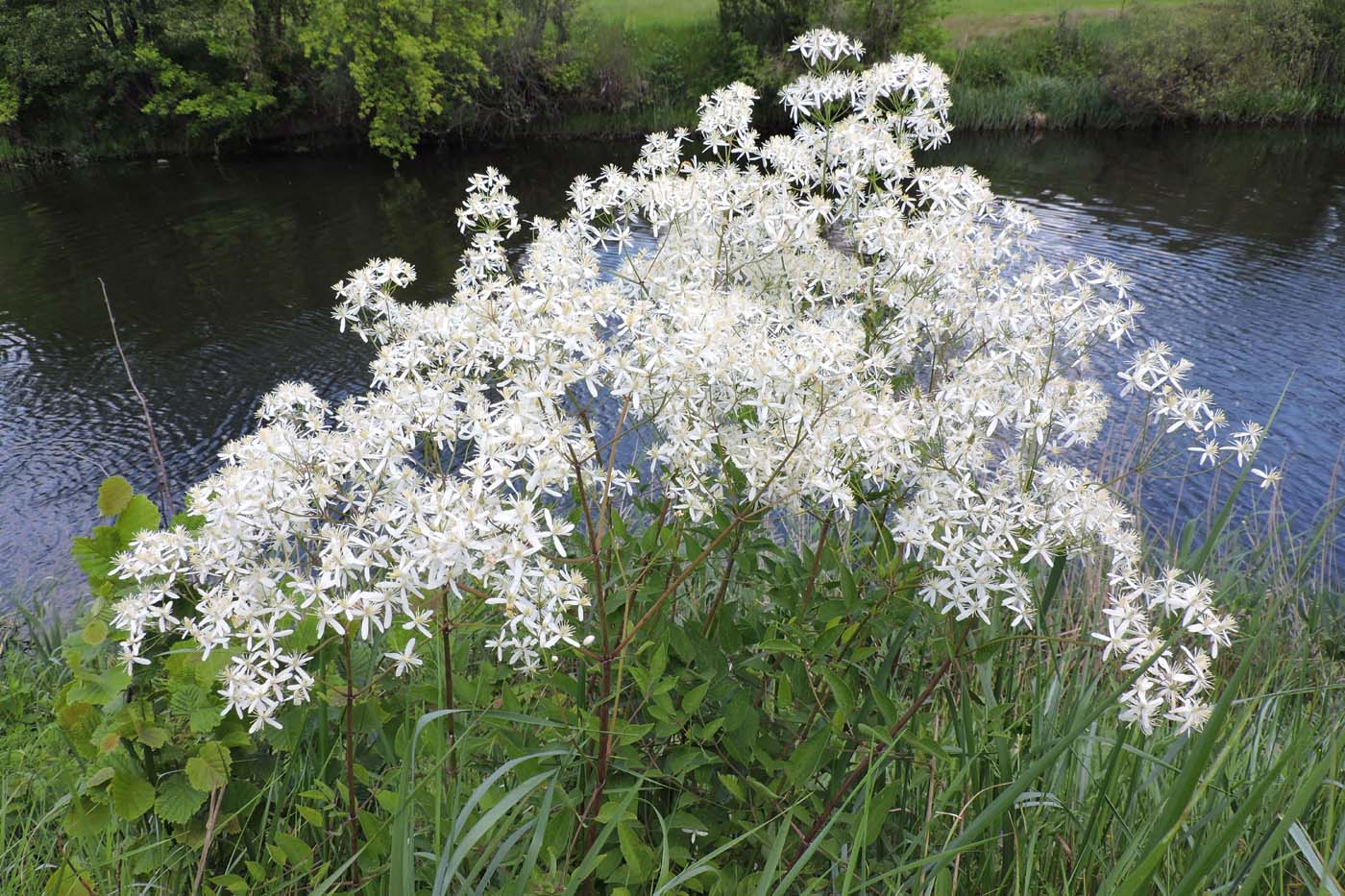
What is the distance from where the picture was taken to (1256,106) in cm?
2672

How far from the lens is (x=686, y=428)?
249 cm

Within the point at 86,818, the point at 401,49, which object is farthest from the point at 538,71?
the point at 86,818

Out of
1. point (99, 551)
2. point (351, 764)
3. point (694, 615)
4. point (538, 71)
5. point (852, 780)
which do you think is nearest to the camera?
point (351, 764)

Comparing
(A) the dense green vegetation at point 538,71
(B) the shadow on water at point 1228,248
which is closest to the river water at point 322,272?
(B) the shadow on water at point 1228,248

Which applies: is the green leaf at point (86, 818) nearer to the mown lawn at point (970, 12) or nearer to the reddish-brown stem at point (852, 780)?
the reddish-brown stem at point (852, 780)

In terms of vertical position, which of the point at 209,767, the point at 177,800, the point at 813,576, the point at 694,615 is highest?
the point at 813,576

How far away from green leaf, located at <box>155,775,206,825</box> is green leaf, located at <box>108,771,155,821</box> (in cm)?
3

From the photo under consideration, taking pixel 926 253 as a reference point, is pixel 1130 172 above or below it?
below

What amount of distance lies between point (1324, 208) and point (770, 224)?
20.9m

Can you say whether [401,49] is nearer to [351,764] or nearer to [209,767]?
[209,767]

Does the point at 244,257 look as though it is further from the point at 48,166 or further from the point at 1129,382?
the point at 1129,382

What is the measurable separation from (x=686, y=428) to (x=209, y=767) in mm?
1641

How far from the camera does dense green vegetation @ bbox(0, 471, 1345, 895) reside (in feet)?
7.05

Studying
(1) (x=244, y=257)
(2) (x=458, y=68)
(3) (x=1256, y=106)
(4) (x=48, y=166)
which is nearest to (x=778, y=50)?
(2) (x=458, y=68)
